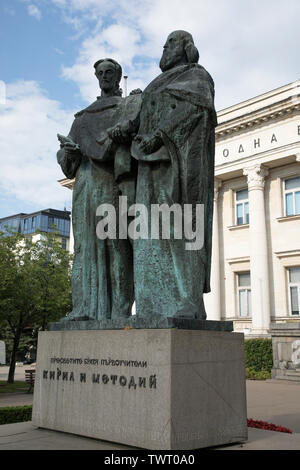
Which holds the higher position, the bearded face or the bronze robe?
the bearded face

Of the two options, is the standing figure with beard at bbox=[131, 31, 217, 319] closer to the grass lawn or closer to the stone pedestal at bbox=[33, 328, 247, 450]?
the stone pedestal at bbox=[33, 328, 247, 450]

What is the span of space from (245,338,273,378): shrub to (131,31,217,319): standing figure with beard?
18808 millimetres

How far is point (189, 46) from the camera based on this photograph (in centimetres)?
569

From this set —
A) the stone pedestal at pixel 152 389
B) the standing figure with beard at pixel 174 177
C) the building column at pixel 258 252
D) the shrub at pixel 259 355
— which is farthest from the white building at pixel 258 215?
the stone pedestal at pixel 152 389

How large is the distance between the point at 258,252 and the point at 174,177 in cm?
2452

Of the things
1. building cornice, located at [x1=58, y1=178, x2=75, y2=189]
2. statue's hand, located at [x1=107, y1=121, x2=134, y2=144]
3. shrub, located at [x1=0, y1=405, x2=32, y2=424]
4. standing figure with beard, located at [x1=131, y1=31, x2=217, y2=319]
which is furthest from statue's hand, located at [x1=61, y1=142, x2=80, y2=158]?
building cornice, located at [x1=58, y1=178, x2=75, y2=189]

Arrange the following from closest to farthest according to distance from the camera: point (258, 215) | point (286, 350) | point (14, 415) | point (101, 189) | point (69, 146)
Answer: point (101, 189), point (69, 146), point (14, 415), point (286, 350), point (258, 215)

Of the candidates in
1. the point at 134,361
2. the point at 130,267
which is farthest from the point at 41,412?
the point at 130,267

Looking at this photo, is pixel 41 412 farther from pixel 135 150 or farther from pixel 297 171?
pixel 297 171

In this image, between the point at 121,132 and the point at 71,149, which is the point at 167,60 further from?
the point at 71,149

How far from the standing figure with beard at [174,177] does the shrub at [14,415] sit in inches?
234

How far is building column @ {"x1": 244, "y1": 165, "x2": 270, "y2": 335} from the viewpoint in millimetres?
27875

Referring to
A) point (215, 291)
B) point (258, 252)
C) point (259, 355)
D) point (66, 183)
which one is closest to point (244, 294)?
point (215, 291)

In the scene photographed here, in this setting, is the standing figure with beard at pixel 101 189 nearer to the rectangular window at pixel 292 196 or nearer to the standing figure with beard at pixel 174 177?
the standing figure with beard at pixel 174 177
